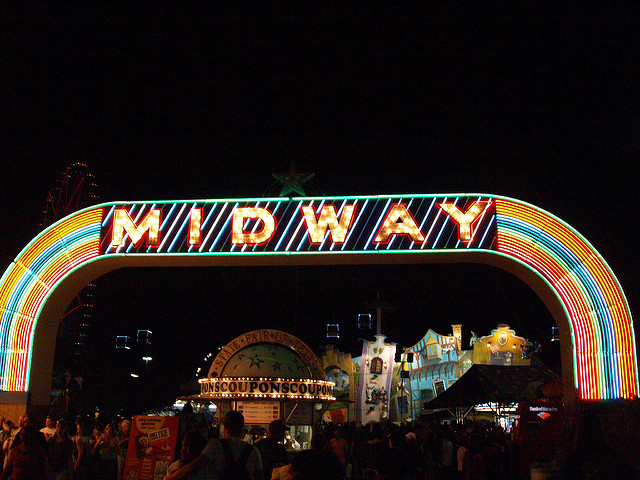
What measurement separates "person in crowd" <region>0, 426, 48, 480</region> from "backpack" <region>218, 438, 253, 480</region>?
9.47ft

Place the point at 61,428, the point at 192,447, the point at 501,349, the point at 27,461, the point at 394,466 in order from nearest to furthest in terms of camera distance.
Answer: the point at 394,466 < the point at 192,447 < the point at 27,461 < the point at 61,428 < the point at 501,349

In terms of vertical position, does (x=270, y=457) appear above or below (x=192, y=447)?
below

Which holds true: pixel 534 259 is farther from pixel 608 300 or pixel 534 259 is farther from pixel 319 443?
pixel 319 443

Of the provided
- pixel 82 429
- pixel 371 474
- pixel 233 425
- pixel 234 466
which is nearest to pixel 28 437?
pixel 233 425

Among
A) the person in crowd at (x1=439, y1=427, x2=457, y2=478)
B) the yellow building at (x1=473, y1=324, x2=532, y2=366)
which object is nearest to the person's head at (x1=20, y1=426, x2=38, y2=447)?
the person in crowd at (x1=439, y1=427, x2=457, y2=478)

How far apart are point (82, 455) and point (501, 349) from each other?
102 feet

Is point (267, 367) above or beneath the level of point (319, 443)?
above

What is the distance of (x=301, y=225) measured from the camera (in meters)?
14.4

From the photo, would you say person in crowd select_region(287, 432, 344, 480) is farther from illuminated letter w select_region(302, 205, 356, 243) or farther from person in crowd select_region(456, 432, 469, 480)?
illuminated letter w select_region(302, 205, 356, 243)

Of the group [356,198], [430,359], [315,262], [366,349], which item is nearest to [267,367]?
[315,262]

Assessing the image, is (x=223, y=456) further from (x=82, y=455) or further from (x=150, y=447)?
(x=82, y=455)

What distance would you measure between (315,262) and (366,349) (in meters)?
27.0

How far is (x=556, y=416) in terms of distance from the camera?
12242 millimetres

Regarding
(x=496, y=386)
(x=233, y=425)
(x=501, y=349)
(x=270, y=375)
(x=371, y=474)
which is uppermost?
(x=501, y=349)
